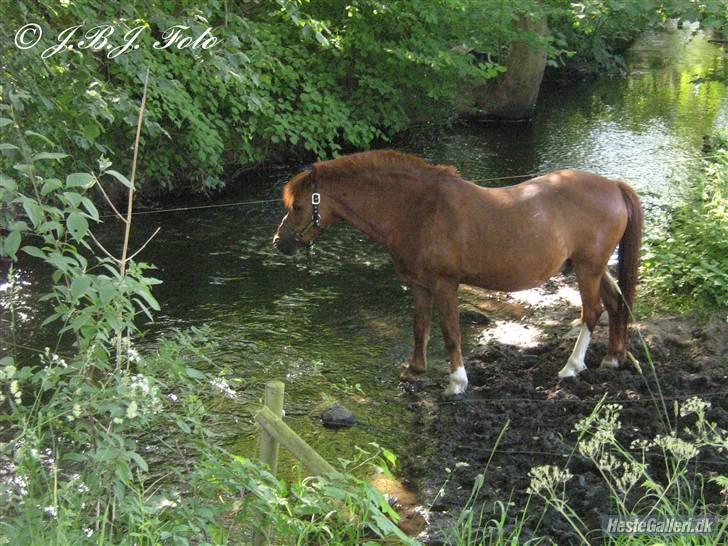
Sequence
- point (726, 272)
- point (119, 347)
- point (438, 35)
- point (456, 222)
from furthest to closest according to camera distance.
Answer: point (438, 35) < point (726, 272) < point (456, 222) < point (119, 347)

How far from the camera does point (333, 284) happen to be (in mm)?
9656

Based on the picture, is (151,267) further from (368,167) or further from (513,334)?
(513,334)

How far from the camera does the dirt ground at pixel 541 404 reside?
17.0 ft

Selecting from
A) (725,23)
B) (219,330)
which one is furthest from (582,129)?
(219,330)

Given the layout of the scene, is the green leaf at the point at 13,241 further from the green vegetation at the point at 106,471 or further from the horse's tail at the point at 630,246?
the horse's tail at the point at 630,246

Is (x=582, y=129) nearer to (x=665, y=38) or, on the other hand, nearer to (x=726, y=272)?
(x=726, y=272)

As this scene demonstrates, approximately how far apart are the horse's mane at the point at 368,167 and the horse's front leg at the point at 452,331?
0.89 metres

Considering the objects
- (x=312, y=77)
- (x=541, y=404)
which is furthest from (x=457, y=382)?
(x=312, y=77)

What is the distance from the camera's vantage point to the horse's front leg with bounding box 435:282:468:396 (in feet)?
22.3

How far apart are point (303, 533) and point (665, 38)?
32.7m

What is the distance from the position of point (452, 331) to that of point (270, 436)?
114 inches

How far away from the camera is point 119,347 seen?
3719 mm

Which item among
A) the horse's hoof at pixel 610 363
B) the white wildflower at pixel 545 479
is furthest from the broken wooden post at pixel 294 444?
the horse's hoof at pixel 610 363

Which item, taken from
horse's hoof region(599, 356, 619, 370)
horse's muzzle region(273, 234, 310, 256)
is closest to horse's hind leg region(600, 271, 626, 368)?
horse's hoof region(599, 356, 619, 370)
